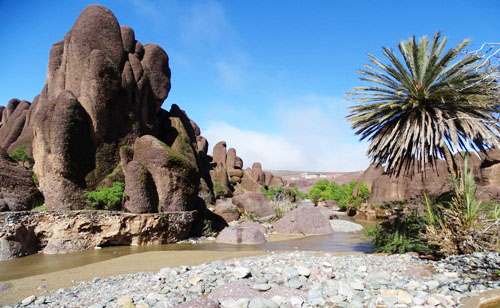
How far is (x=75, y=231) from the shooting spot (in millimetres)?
13680

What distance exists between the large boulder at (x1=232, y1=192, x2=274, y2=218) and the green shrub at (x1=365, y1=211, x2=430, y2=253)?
44.7ft

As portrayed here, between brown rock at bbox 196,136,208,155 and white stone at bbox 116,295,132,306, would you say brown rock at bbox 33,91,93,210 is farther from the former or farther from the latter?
brown rock at bbox 196,136,208,155

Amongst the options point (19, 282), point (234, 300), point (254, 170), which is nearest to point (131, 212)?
point (19, 282)

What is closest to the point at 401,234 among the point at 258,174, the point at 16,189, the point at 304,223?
the point at 304,223

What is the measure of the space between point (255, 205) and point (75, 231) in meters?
14.1

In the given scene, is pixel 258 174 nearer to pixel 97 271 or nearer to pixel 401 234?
pixel 401 234

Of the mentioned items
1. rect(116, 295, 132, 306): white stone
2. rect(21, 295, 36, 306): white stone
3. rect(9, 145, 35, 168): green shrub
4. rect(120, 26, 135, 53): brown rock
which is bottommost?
rect(21, 295, 36, 306): white stone

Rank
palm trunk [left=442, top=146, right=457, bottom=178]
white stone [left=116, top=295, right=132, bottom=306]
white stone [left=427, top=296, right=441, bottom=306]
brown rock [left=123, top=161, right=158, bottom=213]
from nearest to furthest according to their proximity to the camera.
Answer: white stone [left=427, top=296, right=441, bottom=306], white stone [left=116, top=295, right=132, bottom=306], palm trunk [left=442, top=146, right=457, bottom=178], brown rock [left=123, top=161, right=158, bottom=213]

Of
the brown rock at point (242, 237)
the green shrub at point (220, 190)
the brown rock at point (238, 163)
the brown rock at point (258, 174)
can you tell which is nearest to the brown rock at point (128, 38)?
the brown rock at point (242, 237)

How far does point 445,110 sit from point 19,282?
13084mm

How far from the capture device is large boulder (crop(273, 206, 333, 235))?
2002 centimetres

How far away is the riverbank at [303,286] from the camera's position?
5.55 metres

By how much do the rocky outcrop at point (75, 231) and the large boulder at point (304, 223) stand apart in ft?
24.2

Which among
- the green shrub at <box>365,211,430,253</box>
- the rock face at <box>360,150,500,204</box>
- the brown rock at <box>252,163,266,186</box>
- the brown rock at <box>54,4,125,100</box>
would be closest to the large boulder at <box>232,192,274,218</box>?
the rock face at <box>360,150,500,204</box>
